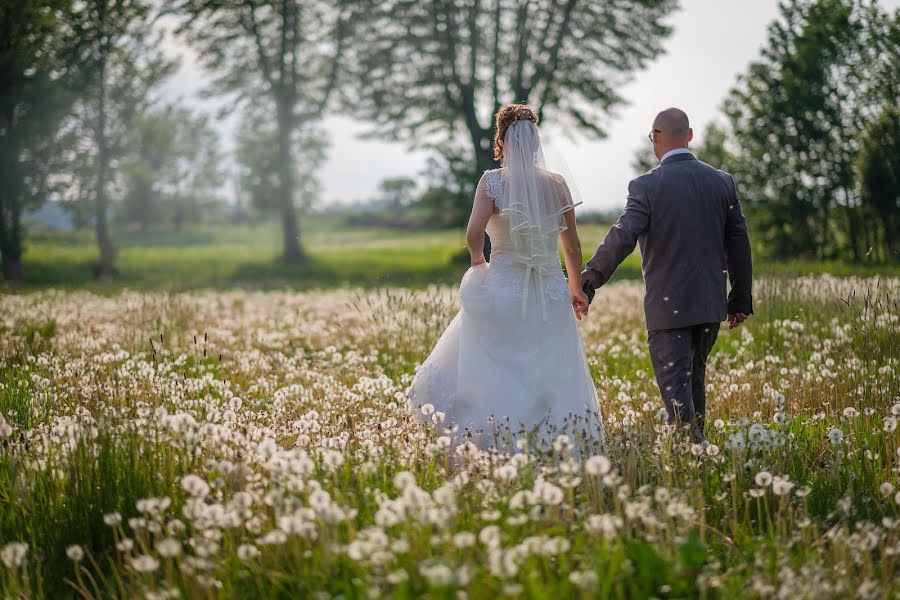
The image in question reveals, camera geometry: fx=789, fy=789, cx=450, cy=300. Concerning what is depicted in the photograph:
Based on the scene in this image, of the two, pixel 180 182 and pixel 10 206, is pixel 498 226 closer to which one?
pixel 10 206

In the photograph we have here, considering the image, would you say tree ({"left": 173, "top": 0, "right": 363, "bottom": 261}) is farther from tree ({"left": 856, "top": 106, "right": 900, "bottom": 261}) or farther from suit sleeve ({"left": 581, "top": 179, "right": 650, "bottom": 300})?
suit sleeve ({"left": 581, "top": 179, "right": 650, "bottom": 300})

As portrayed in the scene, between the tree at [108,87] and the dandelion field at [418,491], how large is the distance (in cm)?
2489

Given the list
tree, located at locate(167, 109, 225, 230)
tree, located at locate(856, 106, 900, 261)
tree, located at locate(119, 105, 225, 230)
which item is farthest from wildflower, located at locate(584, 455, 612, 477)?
tree, located at locate(167, 109, 225, 230)

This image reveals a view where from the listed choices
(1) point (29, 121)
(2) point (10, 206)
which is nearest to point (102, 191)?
(2) point (10, 206)

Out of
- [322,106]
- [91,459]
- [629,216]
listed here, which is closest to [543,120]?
[322,106]

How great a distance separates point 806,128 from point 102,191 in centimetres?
2768

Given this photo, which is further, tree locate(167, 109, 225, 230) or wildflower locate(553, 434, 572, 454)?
tree locate(167, 109, 225, 230)

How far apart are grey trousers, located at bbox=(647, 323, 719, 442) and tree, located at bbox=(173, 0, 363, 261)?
101 feet

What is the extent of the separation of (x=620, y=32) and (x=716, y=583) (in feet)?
102

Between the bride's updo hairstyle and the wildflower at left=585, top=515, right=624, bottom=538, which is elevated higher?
the bride's updo hairstyle

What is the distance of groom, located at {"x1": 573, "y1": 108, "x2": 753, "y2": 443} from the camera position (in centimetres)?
598

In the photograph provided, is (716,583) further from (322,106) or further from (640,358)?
(322,106)

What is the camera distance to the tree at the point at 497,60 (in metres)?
30.6

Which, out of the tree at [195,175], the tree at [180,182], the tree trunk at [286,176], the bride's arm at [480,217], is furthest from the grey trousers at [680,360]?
the tree at [195,175]
